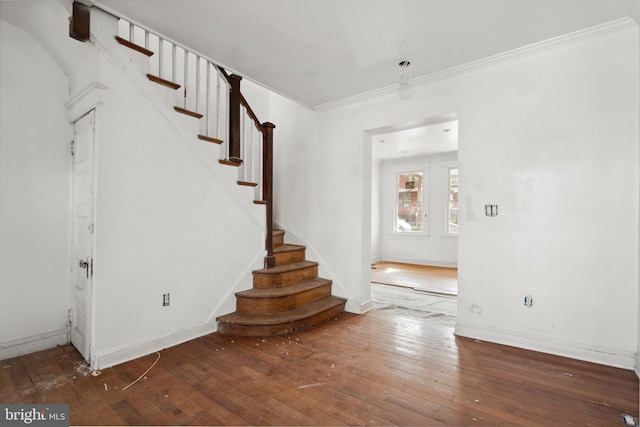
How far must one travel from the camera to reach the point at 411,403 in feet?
6.47

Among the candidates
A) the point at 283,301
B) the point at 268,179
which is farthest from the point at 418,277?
the point at 268,179

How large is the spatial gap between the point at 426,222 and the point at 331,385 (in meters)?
6.19

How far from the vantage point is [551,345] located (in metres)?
2.68

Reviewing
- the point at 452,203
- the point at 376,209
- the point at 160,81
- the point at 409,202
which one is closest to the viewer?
the point at 160,81

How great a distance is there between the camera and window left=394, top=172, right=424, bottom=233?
7.91 meters

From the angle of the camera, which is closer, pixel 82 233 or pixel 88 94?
pixel 88 94

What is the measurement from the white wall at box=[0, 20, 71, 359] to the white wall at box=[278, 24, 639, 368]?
354 cm

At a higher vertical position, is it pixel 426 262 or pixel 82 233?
pixel 82 233

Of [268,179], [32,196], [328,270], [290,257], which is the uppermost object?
[268,179]

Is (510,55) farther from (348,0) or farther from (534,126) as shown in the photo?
(348,0)

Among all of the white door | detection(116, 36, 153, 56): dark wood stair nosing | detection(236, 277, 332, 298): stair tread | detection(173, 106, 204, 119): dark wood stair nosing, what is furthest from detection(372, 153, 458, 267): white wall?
the white door

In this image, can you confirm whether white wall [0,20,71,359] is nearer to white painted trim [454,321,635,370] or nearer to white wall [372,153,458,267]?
white painted trim [454,321,635,370]

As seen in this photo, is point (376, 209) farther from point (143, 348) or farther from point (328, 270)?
point (143, 348)

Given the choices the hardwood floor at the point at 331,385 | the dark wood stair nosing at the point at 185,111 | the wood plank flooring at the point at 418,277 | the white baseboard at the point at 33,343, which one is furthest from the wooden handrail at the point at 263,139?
the wood plank flooring at the point at 418,277
